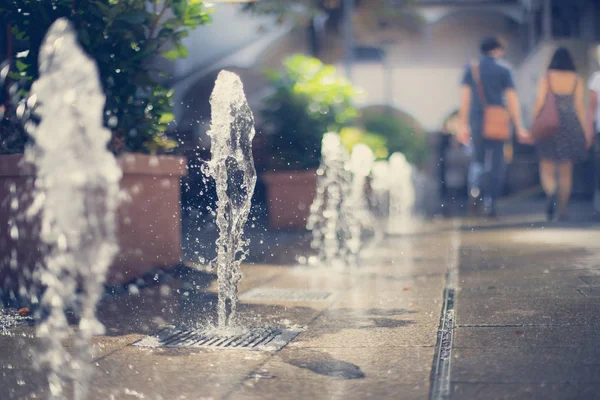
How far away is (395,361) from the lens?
3.57 m

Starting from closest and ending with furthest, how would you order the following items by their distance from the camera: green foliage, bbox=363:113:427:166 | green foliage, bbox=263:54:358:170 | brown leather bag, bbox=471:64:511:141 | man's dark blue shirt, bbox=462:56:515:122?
1. brown leather bag, bbox=471:64:511:141
2. man's dark blue shirt, bbox=462:56:515:122
3. green foliage, bbox=263:54:358:170
4. green foliage, bbox=363:113:427:166

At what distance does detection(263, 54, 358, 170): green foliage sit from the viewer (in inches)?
493

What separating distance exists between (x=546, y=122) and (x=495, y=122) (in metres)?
0.58

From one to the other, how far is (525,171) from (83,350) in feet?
85.3

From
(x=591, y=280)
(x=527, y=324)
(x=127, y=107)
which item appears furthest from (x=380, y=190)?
(x=527, y=324)

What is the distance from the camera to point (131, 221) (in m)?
6.18

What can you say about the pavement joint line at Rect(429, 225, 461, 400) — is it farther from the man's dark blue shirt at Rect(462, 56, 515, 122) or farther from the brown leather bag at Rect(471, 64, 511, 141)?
the man's dark blue shirt at Rect(462, 56, 515, 122)

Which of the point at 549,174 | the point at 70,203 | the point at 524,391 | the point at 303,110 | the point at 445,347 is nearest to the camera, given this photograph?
the point at 524,391

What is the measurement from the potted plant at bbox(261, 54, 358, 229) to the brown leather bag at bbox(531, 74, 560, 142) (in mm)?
2980

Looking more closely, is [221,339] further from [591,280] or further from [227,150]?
[591,280]

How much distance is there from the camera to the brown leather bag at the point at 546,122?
414 inches

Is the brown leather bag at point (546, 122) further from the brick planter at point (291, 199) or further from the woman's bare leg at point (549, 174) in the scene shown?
the brick planter at point (291, 199)

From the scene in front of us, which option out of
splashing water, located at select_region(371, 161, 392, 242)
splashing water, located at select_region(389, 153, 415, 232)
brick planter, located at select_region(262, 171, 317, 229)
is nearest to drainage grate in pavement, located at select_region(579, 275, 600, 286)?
brick planter, located at select_region(262, 171, 317, 229)

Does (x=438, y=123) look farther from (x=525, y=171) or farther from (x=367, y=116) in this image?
(x=367, y=116)
